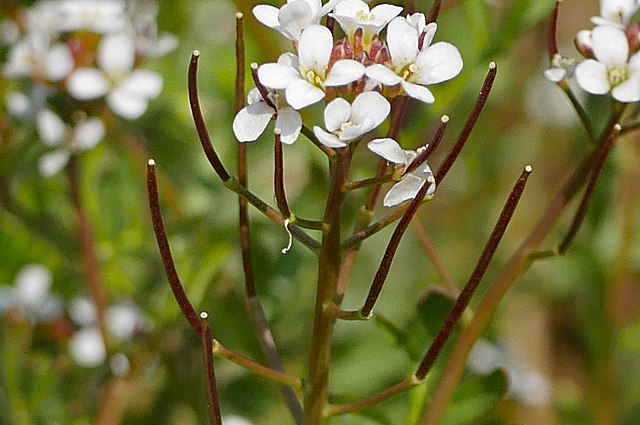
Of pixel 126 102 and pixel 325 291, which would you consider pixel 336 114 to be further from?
pixel 126 102

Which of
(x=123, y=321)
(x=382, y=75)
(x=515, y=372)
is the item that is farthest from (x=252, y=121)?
(x=515, y=372)

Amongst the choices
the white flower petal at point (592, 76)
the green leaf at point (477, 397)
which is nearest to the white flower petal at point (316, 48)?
the white flower petal at point (592, 76)

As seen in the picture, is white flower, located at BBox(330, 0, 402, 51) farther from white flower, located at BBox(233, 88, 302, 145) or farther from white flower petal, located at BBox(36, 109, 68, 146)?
white flower petal, located at BBox(36, 109, 68, 146)

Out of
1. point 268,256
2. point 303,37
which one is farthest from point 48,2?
point 303,37

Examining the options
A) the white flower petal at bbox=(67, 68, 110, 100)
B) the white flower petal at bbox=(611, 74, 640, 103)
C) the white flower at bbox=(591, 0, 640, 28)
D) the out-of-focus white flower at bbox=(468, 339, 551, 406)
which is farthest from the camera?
the out-of-focus white flower at bbox=(468, 339, 551, 406)

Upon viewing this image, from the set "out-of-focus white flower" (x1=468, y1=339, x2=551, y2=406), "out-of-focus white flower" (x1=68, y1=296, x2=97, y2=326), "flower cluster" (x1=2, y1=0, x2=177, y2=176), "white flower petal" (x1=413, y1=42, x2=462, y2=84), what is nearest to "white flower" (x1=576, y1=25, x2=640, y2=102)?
"white flower petal" (x1=413, y1=42, x2=462, y2=84)

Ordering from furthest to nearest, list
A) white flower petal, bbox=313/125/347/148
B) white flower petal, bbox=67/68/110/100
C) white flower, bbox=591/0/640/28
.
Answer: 1. white flower petal, bbox=67/68/110/100
2. white flower, bbox=591/0/640/28
3. white flower petal, bbox=313/125/347/148

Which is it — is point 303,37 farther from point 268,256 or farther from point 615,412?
point 615,412

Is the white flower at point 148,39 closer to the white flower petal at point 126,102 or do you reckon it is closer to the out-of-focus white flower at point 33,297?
the white flower petal at point 126,102
